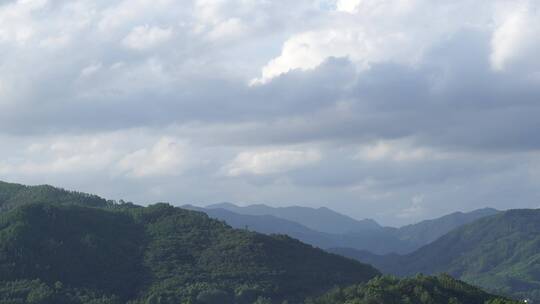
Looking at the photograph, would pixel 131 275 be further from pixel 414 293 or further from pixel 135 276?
pixel 414 293

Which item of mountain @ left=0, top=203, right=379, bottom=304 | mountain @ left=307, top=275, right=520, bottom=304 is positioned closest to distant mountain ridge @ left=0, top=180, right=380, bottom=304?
mountain @ left=0, top=203, right=379, bottom=304

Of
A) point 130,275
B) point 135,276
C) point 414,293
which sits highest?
point 130,275

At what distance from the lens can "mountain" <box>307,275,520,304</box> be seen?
13225 cm

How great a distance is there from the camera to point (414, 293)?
444 ft

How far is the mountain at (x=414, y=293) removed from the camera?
132250mm

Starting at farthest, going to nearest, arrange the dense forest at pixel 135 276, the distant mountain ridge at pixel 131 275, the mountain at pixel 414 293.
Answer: the distant mountain ridge at pixel 131 275 → the dense forest at pixel 135 276 → the mountain at pixel 414 293

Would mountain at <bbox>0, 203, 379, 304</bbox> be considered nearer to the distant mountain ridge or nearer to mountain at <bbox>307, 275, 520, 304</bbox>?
the distant mountain ridge

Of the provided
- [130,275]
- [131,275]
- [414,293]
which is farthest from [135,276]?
[414,293]

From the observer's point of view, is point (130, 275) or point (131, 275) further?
point (131, 275)

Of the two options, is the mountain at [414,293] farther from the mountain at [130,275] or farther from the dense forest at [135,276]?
the mountain at [130,275]

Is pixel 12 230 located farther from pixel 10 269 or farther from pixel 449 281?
pixel 449 281

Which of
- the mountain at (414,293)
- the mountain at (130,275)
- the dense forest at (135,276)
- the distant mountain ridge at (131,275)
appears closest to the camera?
the mountain at (414,293)

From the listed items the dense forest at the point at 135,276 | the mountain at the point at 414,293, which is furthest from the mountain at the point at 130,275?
the mountain at the point at 414,293

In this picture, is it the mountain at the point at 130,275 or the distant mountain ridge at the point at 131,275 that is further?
the mountain at the point at 130,275
